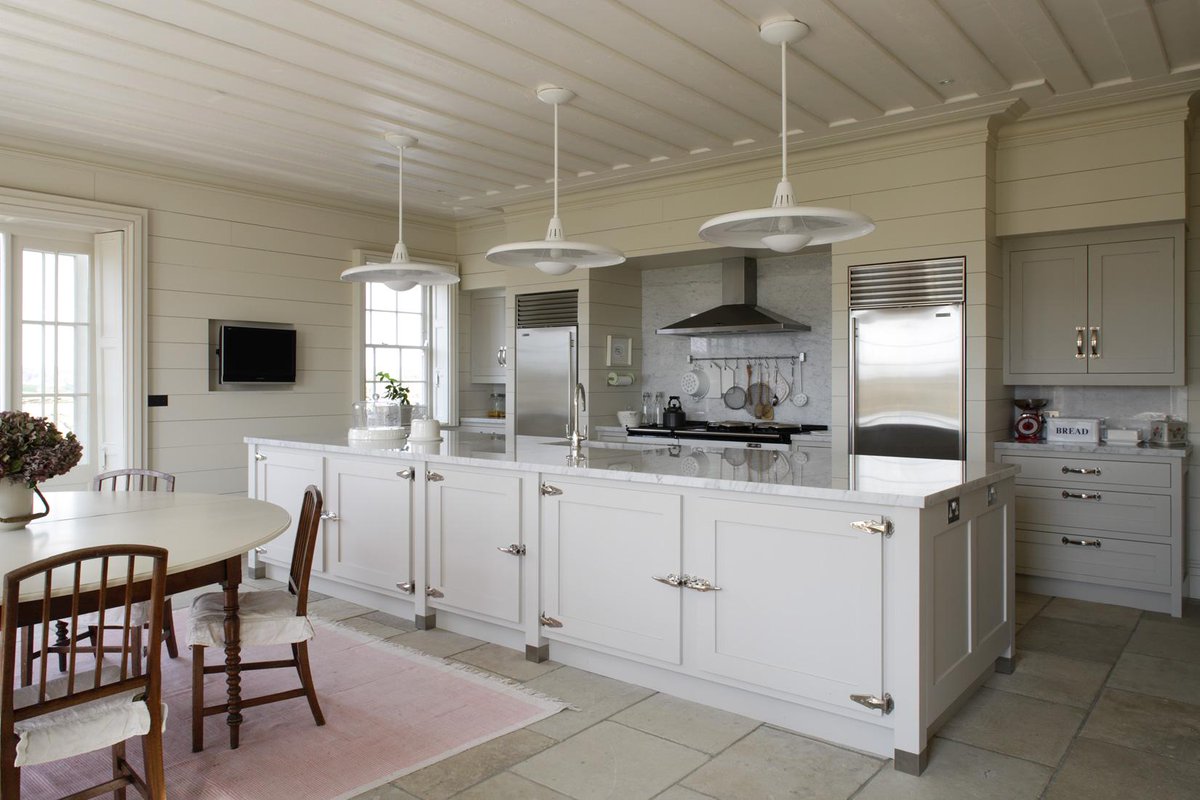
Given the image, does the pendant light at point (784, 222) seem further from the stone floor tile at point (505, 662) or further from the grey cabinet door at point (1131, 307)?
the grey cabinet door at point (1131, 307)

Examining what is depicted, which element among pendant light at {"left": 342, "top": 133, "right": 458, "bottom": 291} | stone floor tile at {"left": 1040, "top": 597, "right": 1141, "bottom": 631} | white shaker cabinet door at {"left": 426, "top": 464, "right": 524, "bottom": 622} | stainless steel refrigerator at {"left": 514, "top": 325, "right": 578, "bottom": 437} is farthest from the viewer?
stainless steel refrigerator at {"left": 514, "top": 325, "right": 578, "bottom": 437}

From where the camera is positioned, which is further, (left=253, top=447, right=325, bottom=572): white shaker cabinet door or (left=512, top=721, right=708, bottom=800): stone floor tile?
(left=253, top=447, right=325, bottom=572): white shaker cabinet door

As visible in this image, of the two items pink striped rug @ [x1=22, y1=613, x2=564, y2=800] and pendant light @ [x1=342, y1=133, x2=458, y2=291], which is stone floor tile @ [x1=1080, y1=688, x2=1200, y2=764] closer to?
pink striped rug @ [x1=22, y1=613, x2=564, y2=800]

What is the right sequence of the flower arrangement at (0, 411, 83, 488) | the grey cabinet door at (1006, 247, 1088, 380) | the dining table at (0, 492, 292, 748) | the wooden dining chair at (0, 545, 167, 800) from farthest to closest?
1. the grey cabinet door at (1006, 247, 1088, 380)
2. the flower arrangement at (0, 411, 83, 488)
3. the dining table at (0, 492, 292, 748)
4. the wooden dining chair at (0, 545, 167, 800)

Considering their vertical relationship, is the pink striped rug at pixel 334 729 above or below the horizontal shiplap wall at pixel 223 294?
below

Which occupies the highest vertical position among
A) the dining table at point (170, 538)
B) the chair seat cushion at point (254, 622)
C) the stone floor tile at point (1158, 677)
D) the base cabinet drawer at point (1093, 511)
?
the dining table at point (170, 538)

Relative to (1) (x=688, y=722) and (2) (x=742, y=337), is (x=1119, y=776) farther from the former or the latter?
(2) (x=742, y=337)

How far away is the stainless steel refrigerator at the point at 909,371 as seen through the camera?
4695mm

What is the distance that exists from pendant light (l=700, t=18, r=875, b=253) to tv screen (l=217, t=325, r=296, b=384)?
3.99 metres

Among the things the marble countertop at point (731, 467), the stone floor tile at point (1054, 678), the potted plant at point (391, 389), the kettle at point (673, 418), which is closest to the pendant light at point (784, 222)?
the marble countertop at point (731, 467)

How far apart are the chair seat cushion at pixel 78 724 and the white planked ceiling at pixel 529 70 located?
2.64 meters

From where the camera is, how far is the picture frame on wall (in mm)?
6617

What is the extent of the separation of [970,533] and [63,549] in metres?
2.95

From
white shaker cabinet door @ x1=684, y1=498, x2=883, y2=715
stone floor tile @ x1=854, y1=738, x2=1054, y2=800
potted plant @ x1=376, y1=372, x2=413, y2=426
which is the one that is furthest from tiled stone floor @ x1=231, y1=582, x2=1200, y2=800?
potted plant @ x1=376, y1=372, x2=413, y2=426
